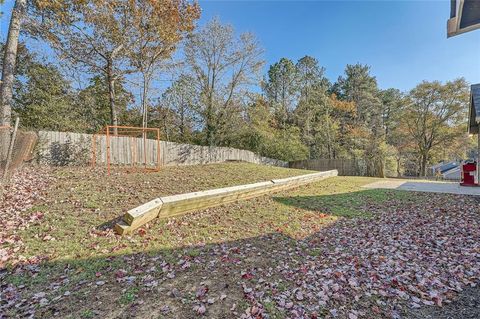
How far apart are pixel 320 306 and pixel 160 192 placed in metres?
4.04

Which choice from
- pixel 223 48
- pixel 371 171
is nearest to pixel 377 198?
pixel 371 171

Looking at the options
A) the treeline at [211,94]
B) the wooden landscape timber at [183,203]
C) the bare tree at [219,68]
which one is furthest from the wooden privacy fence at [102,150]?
the wooden landscape timber at [183,203]

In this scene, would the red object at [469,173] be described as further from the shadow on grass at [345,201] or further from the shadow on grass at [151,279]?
the shadow on grass at [151,279]

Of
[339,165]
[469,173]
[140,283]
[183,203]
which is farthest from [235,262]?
[339,165]

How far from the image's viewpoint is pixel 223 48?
1508 centimetres

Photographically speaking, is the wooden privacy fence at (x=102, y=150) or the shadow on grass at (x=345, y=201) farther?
the wooden privacy fence at (x=102, y=150)

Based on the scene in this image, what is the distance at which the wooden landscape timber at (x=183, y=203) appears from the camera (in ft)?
11.6

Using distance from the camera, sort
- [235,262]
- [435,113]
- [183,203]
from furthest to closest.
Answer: [435,113] < [183,203] < [235,262]

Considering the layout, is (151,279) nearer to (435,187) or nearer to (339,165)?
(435,187)

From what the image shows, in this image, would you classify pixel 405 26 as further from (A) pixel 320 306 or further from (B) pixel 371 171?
(A) pixel 320 306

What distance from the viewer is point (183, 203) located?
4.30 meters

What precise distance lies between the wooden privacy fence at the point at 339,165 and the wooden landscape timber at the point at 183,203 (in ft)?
39.3

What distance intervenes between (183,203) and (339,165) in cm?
1570

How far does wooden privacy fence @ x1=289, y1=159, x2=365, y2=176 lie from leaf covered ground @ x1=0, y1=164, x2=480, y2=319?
37.8 ft
